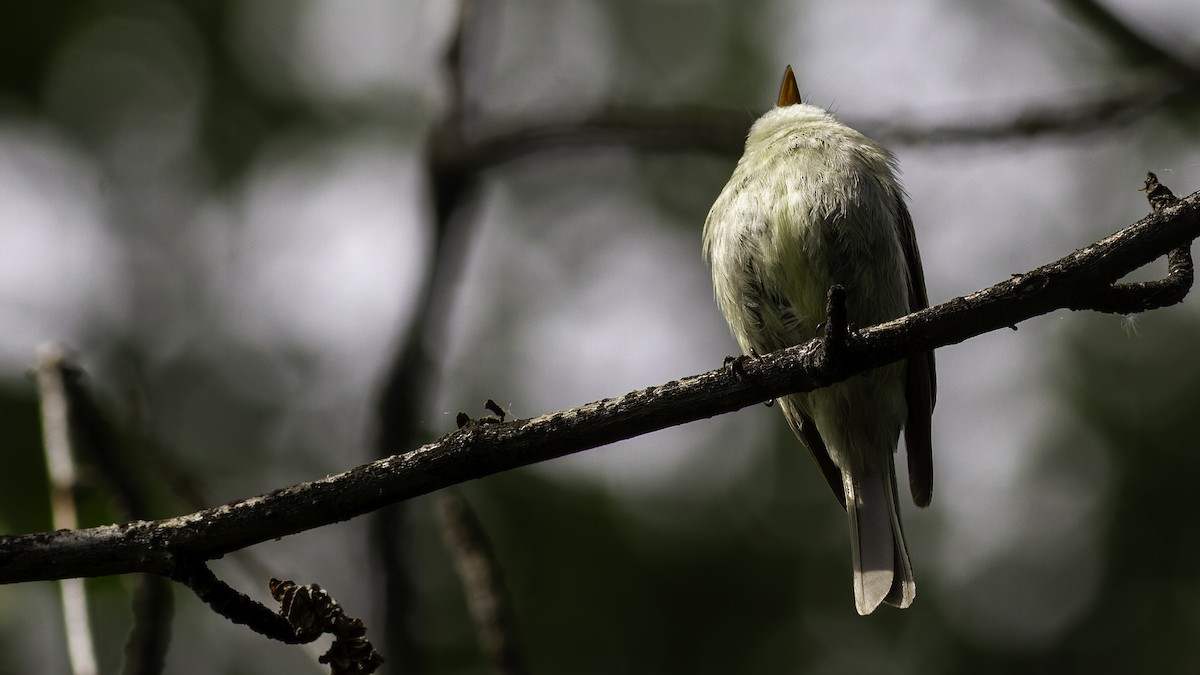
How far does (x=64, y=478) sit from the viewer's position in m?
3.27

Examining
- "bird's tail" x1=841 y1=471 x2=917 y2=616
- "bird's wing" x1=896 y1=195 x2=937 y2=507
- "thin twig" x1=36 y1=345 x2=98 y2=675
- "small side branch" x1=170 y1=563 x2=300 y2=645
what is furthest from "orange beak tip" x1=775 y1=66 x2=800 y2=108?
"small side branch" x1=170 y1=563 x2=300 y2=645

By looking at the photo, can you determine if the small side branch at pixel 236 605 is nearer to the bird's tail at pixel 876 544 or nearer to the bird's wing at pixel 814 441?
the bird's tail at pixel 876 544

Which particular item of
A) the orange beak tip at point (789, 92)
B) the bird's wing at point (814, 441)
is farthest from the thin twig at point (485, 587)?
the orange beak tip at point (789, 92)

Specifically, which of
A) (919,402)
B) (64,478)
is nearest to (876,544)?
(919,402)

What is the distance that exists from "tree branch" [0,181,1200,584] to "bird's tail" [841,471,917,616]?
1970 millimetres

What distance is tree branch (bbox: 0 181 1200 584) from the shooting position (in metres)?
2.60

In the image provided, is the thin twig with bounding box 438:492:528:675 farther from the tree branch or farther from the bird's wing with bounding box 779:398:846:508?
the bird's wing with bounding box 779:398:846:508

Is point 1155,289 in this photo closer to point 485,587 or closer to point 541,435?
point 541,435

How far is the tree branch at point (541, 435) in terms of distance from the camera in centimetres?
260

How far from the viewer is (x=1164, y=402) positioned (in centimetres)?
861

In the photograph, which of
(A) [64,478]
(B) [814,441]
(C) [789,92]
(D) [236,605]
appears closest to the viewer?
(D) [236,605]

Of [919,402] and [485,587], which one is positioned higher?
[919,402]

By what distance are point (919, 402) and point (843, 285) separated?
0.98 metres

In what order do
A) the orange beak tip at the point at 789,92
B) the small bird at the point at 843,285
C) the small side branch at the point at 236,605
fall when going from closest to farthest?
the small side branch at the point at 236,605 → the small bird at the point at 843,285 → the orange beak tip at the point at 789,92
